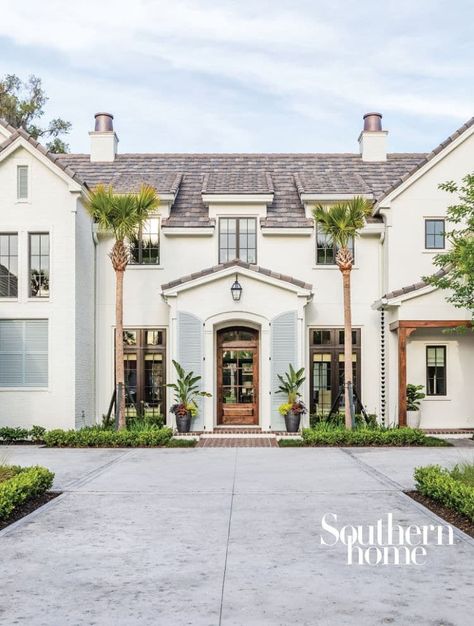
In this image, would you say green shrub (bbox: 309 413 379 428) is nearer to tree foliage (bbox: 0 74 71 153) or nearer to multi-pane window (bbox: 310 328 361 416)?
multi-pane window (bbox: 310 328 361 416)

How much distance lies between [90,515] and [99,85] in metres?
14.1

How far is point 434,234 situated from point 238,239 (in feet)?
17.8

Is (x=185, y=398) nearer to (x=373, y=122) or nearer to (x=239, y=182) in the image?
(x=239, y=182)

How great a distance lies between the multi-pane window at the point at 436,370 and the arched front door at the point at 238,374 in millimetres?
4784

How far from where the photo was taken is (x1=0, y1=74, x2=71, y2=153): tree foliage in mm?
38469

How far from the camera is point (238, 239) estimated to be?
71.6 feet

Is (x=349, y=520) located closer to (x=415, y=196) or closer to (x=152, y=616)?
(x=152, y=616)

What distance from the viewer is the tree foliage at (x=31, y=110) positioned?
3847 centimetres

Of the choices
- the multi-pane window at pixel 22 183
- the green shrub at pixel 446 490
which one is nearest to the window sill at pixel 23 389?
the multi-pane window at pixel 22 183

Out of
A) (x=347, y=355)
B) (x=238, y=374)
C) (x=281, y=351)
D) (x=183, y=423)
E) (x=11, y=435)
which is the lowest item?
(x=11, y=435)

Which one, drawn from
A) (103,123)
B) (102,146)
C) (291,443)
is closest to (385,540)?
(291,443)

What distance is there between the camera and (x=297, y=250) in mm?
21703

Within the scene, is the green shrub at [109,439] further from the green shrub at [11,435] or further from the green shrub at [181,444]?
the green shrub at [11,435]

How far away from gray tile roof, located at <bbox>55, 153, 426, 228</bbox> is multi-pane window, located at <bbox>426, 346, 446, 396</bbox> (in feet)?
15.4
